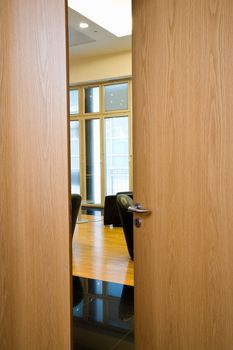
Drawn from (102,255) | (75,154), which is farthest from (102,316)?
(75,154)

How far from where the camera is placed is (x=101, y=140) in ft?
27.7

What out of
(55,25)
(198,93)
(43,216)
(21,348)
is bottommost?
(21,348)

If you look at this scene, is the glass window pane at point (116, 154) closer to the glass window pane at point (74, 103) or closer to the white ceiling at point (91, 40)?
the glass window pane at point (74, 103)

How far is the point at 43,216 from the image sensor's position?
4.37ft

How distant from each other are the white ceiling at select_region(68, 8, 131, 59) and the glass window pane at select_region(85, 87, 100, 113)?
1.06 meters

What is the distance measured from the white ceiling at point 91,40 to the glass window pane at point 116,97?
950mm

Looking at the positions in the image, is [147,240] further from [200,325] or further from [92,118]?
[92,118]

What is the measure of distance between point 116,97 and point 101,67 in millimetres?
848

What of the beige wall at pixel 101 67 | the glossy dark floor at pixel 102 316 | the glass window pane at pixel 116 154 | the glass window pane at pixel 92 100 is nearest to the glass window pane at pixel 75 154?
the glass window pane at pixel 92 100

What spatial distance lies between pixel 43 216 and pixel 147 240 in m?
0.61

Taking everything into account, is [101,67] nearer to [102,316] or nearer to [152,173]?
[102,316]

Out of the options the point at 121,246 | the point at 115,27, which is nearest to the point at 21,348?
the point at 121,246

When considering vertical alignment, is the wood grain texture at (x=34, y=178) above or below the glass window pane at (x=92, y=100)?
below

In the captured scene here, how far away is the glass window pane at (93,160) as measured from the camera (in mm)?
8602
